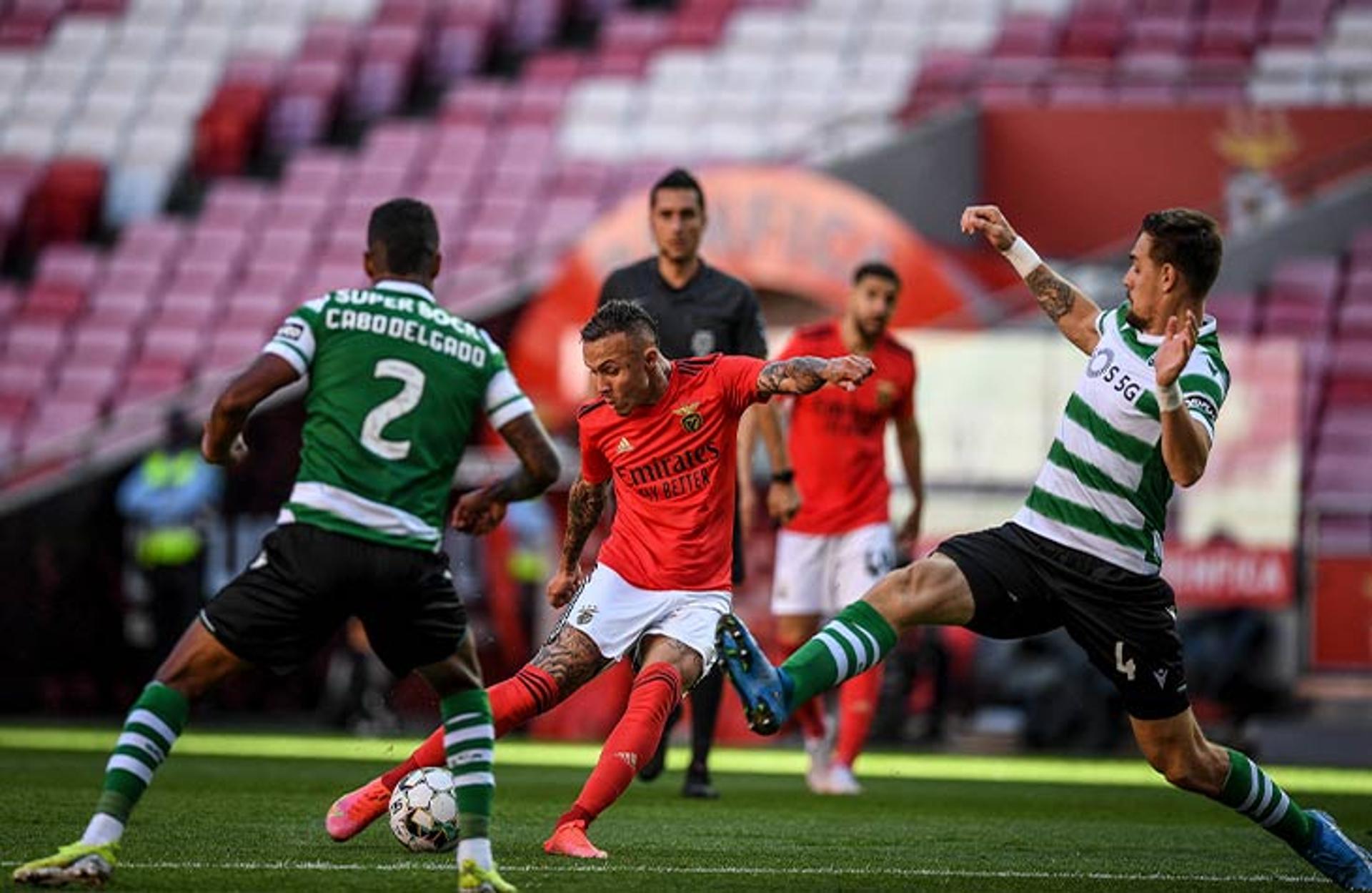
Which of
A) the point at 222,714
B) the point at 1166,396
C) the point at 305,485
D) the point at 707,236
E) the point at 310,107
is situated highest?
the point at 310,107

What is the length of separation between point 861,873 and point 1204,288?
201 cm

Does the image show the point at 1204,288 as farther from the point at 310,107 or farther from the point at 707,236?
the point at 310,107

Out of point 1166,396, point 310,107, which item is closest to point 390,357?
point 1166,396

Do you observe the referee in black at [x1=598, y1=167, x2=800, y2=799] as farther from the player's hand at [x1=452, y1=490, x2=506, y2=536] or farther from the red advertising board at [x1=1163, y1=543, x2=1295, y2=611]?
the red advertising board at [x1=1163, y1=543, x2=1295, y2=611]

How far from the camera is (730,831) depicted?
8.87 m

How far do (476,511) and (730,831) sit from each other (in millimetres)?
2568

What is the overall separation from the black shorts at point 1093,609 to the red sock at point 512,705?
4.82 ft

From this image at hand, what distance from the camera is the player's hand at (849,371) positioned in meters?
6.96

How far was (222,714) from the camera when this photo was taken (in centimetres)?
1823

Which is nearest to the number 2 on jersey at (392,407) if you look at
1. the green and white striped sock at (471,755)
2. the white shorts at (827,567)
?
the green and white striped sock at (471,755)

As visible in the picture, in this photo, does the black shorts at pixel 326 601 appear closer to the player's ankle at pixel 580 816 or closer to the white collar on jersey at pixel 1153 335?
the player's ankle at pixel 580 816

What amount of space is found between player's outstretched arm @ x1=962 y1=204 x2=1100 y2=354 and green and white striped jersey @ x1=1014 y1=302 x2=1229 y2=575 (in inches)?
12.0

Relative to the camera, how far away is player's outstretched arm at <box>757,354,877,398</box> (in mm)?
6984

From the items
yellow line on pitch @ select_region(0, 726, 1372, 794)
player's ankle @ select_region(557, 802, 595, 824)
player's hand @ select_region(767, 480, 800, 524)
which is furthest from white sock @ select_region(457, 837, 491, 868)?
yellow line on pitch @ select_region(0, 726, 1372, 794)
